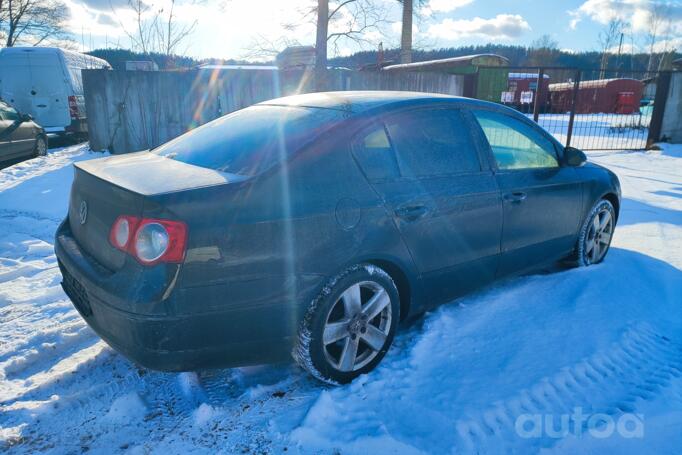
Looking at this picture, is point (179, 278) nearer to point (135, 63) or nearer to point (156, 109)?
point (156, 109)

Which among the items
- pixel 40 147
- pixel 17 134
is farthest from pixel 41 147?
pixel 17 134

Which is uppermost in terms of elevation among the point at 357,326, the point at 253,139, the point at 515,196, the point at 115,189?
the point at 253,139

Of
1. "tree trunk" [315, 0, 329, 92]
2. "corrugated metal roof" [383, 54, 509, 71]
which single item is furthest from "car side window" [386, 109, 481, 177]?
"corrugated metal roof" [383, 54, 509, 71]

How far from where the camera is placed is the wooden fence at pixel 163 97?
1034 cm

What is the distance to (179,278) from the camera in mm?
2082

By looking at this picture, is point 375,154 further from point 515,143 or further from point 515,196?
point 515,143

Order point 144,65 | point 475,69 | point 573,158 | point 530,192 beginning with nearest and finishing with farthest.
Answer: point 530,192 < point 573,158 < point 144,65 < point 475,69

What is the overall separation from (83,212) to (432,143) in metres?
2.14

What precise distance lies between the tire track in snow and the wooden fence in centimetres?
975

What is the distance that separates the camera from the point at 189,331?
84.4 inches

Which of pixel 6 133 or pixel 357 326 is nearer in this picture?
pixel 357 326

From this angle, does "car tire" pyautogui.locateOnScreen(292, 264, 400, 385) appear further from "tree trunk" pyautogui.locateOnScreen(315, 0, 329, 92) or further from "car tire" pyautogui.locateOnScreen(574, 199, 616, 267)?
"tree trunk" pyautogui.locateOnScreen(315, 0, 329, 92)

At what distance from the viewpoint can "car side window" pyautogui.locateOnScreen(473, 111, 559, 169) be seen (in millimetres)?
3441

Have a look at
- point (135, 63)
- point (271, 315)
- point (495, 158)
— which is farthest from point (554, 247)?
point (135, 63)
